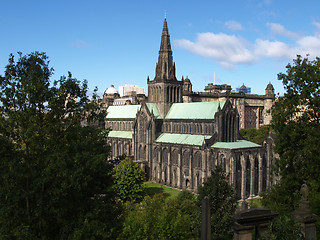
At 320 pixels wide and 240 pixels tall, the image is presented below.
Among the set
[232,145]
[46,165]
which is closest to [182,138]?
[232,145]

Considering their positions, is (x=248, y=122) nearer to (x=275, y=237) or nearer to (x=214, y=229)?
(x=214, y=229)

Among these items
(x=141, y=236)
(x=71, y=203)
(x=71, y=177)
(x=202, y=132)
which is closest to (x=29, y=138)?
(x=71, y=177)

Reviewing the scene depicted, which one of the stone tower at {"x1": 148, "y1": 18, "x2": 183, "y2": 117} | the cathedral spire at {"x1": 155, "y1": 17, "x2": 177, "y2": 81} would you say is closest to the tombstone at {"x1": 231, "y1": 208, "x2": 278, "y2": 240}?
the stone tower at {"x1": 148, "y1": 18, "x2": 183, "y2": 117}

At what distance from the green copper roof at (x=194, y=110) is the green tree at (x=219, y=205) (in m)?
39.6

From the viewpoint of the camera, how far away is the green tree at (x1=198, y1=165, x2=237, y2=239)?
31453 mm

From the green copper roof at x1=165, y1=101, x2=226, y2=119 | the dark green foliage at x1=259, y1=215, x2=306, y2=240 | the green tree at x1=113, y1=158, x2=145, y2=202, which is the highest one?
the green copper roof at x1=165, y1=101, x2=226, y2=119

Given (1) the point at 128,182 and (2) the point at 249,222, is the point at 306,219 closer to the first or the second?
(2) the point at 249,222

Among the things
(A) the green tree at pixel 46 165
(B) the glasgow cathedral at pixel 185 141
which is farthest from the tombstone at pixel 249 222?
(B) the glasgow cathedral at pixel 185 141

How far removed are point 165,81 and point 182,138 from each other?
61.3 ft

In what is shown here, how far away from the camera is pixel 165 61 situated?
88.4 metres

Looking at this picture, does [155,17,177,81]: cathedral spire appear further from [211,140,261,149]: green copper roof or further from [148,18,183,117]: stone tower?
[211,140,261,149]: green copper roof

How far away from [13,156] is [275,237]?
15.4 meters

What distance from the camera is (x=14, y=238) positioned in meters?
17.5

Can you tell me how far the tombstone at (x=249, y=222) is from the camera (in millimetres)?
15656
